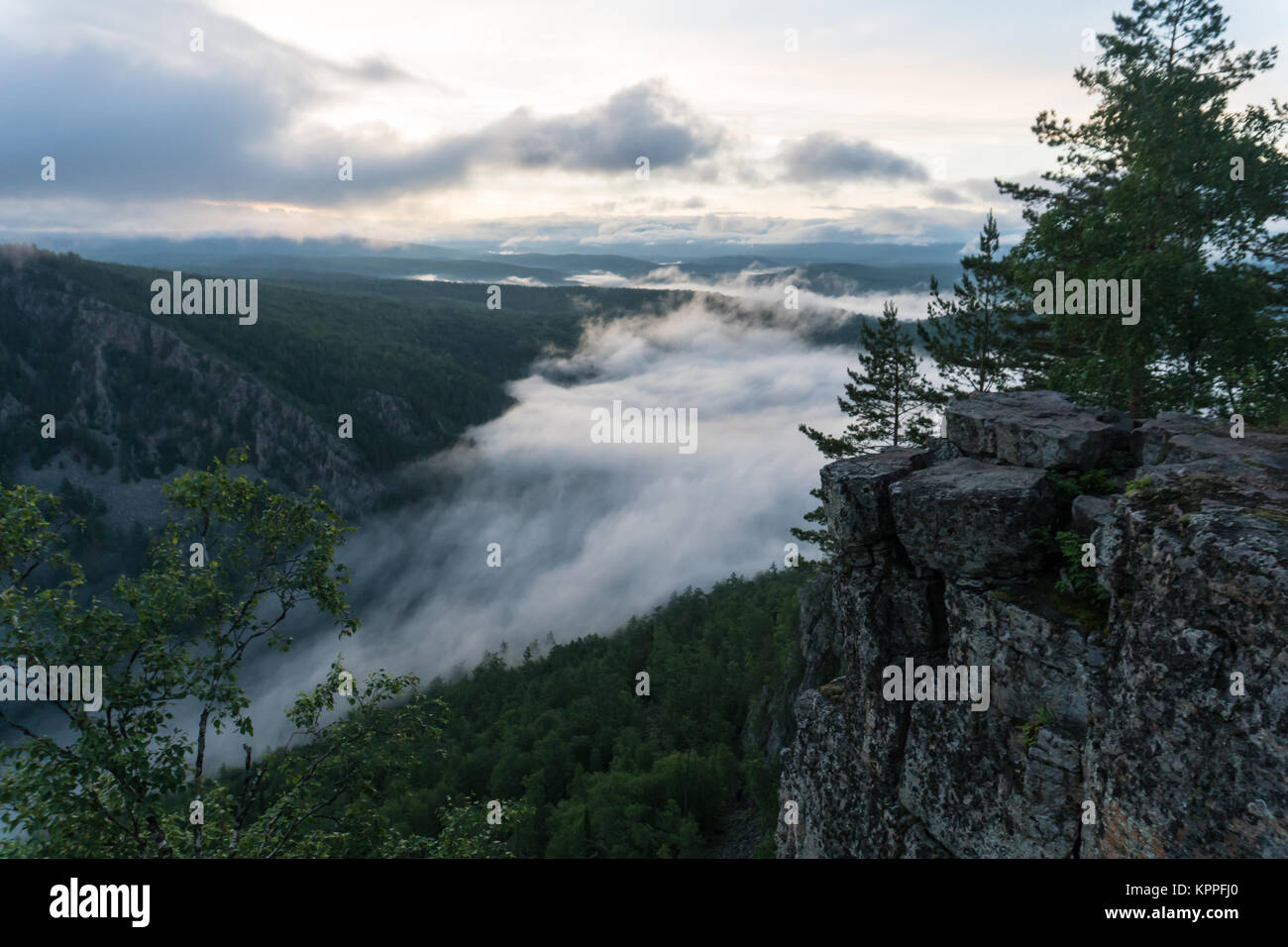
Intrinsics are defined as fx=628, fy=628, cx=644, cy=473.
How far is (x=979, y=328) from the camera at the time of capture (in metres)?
37.4

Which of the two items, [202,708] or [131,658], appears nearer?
[131,658]

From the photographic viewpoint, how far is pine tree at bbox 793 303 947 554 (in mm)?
39562

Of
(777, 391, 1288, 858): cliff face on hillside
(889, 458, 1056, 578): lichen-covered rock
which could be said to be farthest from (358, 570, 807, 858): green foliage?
(889, 458, 1056, 578): lichen-covered rock

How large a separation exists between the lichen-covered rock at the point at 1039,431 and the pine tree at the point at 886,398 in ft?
62.8

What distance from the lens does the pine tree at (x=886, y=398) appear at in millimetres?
39562

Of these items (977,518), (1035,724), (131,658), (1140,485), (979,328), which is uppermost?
(979,328)

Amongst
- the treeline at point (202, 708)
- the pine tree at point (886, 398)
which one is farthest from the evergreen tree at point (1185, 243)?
the treeline at point (202, 708)

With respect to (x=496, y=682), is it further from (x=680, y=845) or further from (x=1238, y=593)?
(x=1238, y=593)

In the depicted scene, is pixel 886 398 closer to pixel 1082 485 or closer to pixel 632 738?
pixel 1082 485

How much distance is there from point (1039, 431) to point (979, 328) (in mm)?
23705

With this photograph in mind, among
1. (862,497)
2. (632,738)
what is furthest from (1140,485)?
(632,738)

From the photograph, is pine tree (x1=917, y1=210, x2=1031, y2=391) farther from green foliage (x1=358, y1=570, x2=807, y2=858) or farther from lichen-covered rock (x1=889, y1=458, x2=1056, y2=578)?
green foliage (x1=358, y1=570, x2=807, y2=858)

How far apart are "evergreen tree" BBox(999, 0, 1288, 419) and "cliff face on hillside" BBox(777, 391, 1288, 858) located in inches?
169

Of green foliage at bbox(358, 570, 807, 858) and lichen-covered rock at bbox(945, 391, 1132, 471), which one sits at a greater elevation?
lichen-covered rock at bbox(945, 391, 1132, 471)
